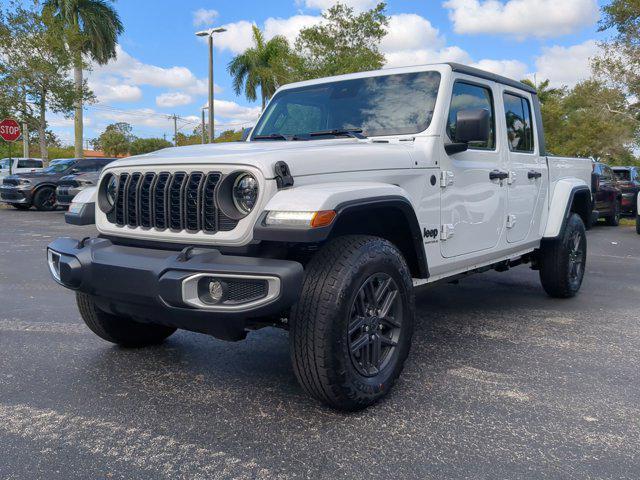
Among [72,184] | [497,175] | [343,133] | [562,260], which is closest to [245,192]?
[343,133]

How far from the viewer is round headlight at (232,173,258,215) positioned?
2.79 meters

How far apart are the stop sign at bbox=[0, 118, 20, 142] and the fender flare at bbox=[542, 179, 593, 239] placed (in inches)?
734

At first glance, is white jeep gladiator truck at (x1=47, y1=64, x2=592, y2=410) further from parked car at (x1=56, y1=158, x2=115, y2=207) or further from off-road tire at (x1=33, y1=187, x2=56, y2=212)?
off-road tire at (x1=33, y1=187, x2=56, y2=212)

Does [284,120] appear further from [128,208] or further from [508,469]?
[508,469]

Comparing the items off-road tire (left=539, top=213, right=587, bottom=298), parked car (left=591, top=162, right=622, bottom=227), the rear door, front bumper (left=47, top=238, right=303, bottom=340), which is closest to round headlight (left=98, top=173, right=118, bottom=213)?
front bumper (left=47, top=238, right=303, bottom=340)

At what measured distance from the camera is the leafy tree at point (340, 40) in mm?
20016

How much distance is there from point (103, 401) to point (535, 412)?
7.63ft

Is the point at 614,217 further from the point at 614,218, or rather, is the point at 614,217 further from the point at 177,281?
the point at 177,281

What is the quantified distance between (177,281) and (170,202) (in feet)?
1.80

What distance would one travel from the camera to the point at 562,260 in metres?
5.52

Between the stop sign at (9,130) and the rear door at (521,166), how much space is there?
1850 cm

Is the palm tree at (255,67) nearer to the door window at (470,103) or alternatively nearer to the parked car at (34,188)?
the parked car at (34,188)

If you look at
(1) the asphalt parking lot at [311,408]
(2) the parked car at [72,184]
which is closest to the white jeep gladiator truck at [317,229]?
(1) the asphalt parking lot at [311,408]

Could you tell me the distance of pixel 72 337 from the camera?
14.2 feet
